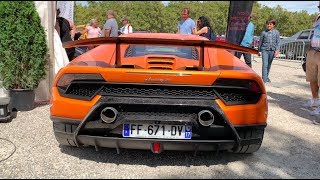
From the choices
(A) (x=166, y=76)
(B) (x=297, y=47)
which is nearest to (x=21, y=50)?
(A) (x=166, y=76)

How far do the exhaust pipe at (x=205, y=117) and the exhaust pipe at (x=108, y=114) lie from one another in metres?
0.68

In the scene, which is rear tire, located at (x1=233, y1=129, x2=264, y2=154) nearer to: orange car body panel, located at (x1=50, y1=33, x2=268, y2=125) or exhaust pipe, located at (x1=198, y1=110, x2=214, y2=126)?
orange car body panel, located at (x1=50, y1=33, x2=268, y2=125)

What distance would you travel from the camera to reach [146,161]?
3223 mm

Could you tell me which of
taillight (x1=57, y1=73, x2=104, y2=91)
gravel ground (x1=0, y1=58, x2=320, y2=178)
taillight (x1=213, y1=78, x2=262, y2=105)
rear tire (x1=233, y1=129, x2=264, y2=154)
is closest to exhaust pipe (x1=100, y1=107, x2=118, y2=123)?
taillight (x1=57, y1=73, x2=104, y2=91)

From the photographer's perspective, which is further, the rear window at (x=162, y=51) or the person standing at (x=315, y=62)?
the person standing at (x=315, y=62)

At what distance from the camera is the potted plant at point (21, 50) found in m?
4.84

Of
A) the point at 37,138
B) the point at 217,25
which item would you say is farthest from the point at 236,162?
the point at 217,25

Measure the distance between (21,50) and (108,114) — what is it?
2783 millimetres

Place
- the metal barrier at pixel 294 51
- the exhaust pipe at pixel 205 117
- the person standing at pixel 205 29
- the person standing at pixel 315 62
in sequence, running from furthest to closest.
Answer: the metal barrier at pixel 294 51 → the person standing at pixel 205 29 → the person standing at pixel 315 62 → the exhaust pipe at pixel 205 117

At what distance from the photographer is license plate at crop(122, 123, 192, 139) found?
110 inches

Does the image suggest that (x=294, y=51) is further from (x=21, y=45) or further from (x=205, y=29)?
(x=21, y=45)

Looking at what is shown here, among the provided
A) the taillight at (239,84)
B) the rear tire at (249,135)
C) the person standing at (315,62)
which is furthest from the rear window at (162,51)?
the person standing at (315,62)

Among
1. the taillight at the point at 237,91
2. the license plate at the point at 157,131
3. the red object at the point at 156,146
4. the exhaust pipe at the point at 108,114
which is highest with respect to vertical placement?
the taillight at the point at 237,91

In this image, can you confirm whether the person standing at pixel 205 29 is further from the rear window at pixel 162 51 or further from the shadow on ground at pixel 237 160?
the shadow on ground at pixel 237 160
